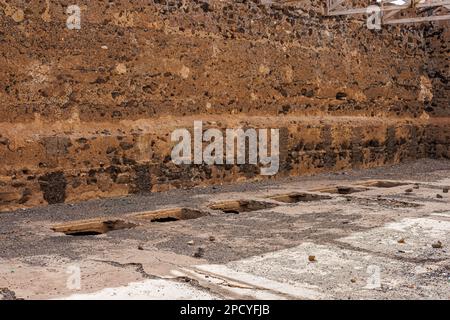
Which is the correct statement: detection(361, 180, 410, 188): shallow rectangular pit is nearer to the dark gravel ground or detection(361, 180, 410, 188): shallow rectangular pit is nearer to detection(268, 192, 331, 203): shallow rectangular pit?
detection(268, 192, 331, 203): shallow rectangular pit

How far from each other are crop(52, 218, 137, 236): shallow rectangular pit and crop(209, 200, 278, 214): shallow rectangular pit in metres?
1.34

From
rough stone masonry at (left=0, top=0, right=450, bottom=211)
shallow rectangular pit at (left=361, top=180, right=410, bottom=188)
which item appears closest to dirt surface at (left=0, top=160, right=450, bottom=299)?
rough stone masonry at (left=0, top=0, right=450, bottom=211)

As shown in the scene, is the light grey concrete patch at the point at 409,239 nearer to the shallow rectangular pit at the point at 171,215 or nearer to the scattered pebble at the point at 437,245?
the scattered pebble at the point at 437,245

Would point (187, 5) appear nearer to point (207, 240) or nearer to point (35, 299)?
point (207, 240)

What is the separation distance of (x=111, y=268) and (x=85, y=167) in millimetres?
3531

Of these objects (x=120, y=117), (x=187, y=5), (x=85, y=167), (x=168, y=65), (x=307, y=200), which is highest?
(x=187, y=5)

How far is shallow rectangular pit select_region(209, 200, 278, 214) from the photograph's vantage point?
6.87 meters

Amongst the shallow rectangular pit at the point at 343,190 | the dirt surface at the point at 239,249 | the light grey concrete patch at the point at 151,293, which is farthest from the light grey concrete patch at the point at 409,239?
the shallow rectangular pit at the point at 343,190

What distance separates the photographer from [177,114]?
329 inches

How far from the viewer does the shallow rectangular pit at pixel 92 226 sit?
18.3 ft

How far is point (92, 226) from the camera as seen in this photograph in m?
5.72

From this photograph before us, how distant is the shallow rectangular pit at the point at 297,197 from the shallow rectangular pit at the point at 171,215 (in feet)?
4.45
